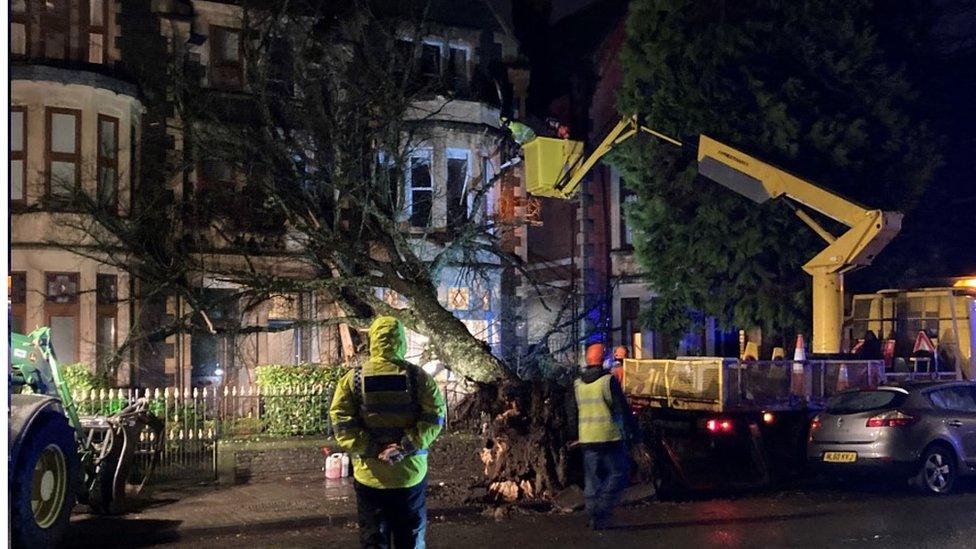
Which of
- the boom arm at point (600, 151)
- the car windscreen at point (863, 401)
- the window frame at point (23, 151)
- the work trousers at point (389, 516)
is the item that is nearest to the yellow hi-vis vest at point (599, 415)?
the work trousers at point (389, 516)

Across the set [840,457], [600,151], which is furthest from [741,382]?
[600,151]

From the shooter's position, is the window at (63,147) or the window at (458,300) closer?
the window at (63,147)

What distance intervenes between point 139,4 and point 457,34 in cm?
643

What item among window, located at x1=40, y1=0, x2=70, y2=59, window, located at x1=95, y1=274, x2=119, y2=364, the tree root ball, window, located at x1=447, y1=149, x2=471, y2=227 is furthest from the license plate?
window, located at x1=40, y1=0, x2=70, y2=59

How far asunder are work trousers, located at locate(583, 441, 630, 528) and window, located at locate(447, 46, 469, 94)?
41.7 feet

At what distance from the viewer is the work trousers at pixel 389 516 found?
18.7ft

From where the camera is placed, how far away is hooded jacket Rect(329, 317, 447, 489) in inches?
224

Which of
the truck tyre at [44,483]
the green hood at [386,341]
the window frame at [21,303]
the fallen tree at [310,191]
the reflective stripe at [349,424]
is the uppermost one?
the fallen tree at [310,191]

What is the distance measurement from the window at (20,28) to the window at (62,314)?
3.91 meters

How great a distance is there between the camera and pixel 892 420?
11508mm

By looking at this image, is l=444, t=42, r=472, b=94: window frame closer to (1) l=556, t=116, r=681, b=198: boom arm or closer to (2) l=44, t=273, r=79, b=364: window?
(1) l=556, t=116, r=681, b=198: boom arm

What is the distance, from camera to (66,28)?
17.4 m

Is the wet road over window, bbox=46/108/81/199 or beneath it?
beneath

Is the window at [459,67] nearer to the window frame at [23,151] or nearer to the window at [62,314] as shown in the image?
the window frame at [23,151]
